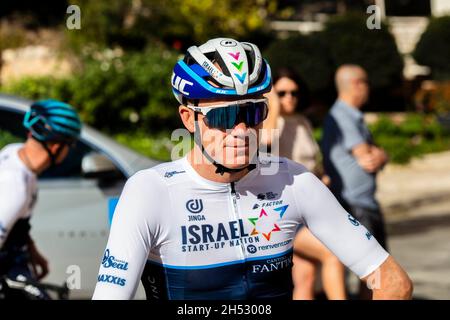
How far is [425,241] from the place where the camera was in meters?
11.7

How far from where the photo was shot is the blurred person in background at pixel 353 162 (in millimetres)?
7121

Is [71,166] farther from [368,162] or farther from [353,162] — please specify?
[368,162]

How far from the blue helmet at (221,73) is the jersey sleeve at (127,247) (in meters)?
0.39

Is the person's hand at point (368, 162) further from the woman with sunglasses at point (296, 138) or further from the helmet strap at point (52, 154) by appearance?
the helmet strap at point (52, 154)

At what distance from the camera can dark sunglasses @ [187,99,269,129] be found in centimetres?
323

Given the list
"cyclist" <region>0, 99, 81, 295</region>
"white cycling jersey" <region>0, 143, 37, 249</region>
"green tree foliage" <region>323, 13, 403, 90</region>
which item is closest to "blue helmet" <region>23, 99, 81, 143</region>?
"cyclist" <region>0, 99, 81, 295</region>

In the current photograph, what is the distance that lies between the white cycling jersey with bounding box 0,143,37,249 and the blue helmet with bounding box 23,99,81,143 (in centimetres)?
15

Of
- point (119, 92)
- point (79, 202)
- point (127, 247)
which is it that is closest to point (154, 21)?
point (119, 92)

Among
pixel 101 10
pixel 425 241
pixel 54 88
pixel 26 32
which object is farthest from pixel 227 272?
pixel 26 32

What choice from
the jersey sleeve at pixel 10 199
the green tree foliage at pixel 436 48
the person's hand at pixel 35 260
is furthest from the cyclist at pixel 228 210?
the green tree foliage at pixel 436 48

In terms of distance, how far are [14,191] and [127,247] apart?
1819 millimetres

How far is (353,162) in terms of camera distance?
7.16 meters

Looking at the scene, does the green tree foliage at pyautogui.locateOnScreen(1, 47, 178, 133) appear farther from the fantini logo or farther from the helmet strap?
the fantini logo

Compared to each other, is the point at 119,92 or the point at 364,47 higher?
the point at 364,47
